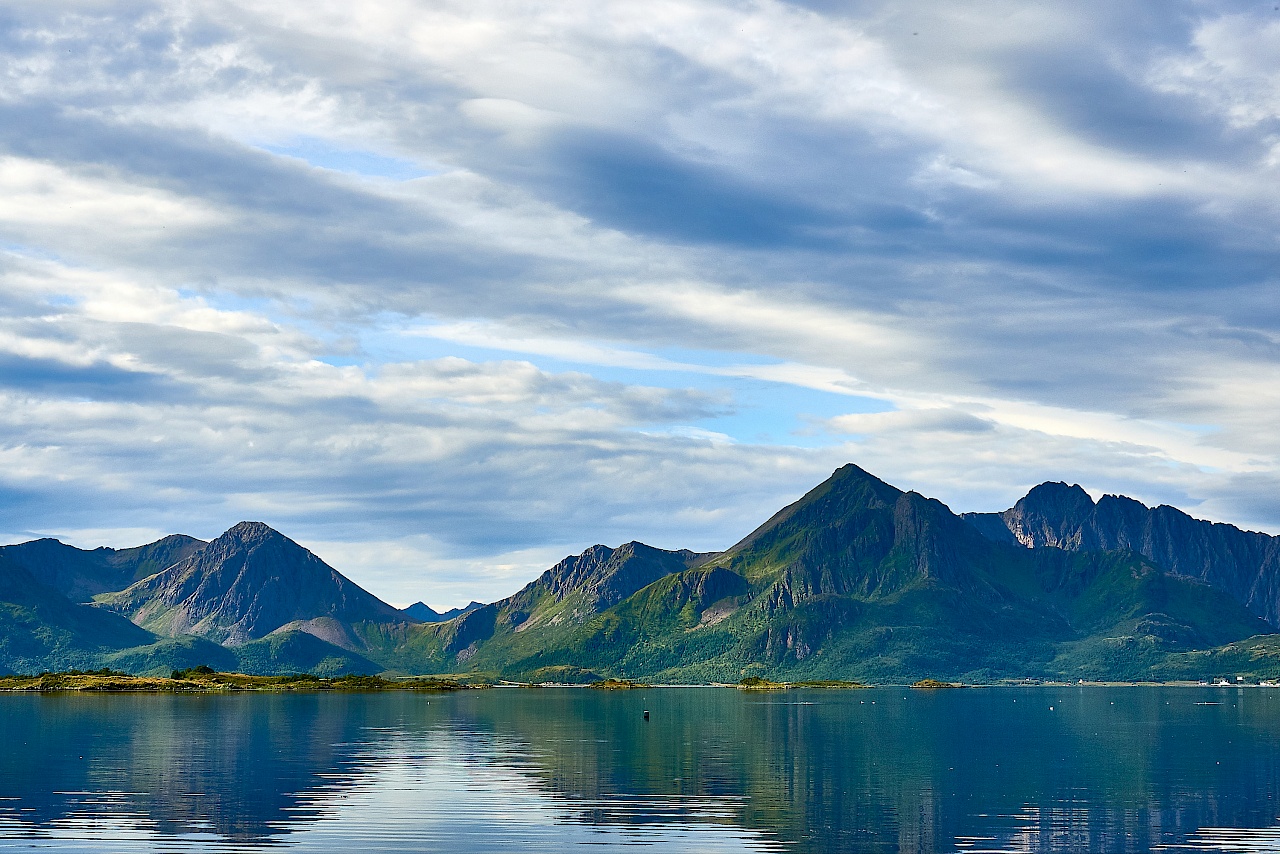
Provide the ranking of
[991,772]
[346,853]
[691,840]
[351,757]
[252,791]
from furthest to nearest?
[351,757] → [991,772] → [252,791] → [691,840] → [346,853]

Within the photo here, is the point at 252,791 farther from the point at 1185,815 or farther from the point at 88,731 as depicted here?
the point at 88,731

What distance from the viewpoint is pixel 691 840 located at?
Answer: 8025cm

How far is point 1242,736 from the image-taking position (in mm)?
196000

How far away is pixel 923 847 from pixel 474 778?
2084 inches

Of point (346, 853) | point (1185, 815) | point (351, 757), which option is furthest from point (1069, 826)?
point (351, 757)

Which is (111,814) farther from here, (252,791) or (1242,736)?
(1242,736)

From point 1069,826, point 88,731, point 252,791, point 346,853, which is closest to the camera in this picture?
point 346,853

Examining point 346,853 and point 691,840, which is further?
point 691,840

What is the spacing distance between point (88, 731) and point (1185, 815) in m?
158

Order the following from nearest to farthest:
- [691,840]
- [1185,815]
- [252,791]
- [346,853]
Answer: [346,853] → [691,840] → [1185,815] → [252,791]

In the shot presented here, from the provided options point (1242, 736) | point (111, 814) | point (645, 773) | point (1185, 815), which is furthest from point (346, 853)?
point (1242, 736)

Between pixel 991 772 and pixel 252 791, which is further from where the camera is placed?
pixel 991 772

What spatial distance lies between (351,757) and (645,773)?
38.2 meters

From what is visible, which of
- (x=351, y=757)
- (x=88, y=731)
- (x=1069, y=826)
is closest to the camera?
(x=1069, y=826)
